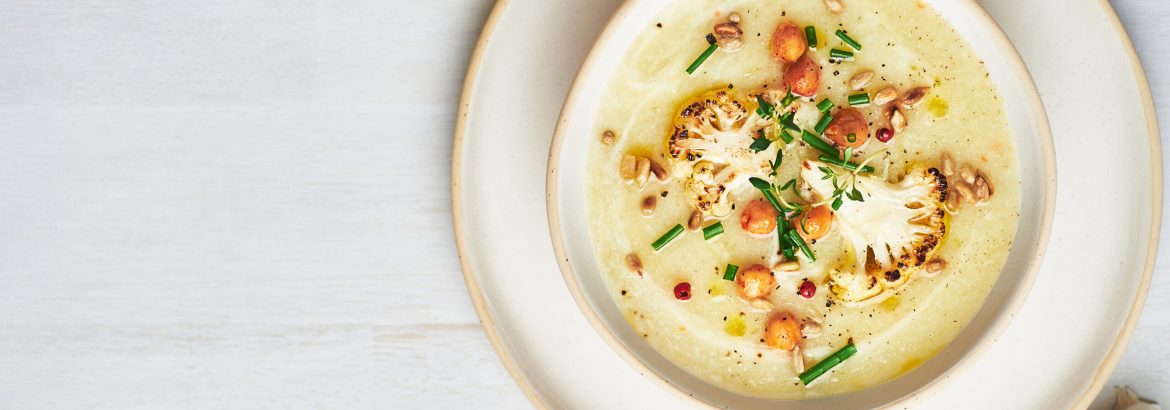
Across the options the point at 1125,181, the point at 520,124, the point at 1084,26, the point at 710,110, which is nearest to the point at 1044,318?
the point at 1125,181

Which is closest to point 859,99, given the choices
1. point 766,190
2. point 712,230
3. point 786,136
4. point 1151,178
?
point 786,136

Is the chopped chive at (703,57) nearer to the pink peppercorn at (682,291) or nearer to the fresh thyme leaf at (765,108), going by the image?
the fresh thyme leaf at (765,108)

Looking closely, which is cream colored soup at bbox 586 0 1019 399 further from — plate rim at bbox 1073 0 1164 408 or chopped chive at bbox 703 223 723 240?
plate rim at bbox 1073 0 1164 408

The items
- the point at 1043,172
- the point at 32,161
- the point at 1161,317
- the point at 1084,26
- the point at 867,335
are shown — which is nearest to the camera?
the point at 1043,172

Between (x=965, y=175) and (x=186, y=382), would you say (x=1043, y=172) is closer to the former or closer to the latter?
(x=965, y=175)

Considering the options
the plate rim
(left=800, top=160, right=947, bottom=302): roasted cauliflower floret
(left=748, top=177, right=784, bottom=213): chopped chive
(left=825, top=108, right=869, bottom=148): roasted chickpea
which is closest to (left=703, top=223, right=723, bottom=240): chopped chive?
(left=748, top=177, right=784, bottom=213): chopped chive

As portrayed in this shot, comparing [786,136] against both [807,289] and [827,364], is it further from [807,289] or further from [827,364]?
[827,364]

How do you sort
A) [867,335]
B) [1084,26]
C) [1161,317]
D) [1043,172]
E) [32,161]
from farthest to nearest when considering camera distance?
[32,161]
[1161,317]
[867,335]
[1084,26]
[1043,172]
